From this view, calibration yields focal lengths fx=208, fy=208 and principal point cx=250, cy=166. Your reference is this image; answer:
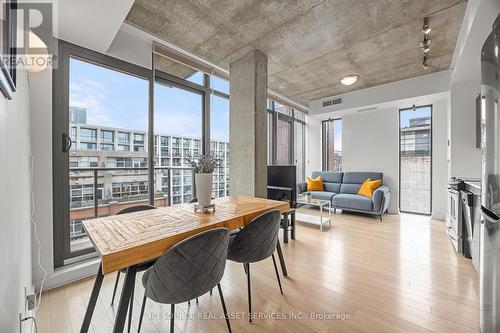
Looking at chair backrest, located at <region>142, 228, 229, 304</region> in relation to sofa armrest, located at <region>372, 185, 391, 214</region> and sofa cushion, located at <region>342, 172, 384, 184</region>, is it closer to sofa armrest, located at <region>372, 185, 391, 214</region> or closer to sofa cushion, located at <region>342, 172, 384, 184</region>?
sofa armrest, located at <region>372, 185, 391, 214</region>

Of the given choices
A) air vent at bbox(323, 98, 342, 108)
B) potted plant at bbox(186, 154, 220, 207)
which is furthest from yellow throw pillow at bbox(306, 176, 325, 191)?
potted plant at bbox(186, 154, 220, 207)

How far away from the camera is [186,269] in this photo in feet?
3.68

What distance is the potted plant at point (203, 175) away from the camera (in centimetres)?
168

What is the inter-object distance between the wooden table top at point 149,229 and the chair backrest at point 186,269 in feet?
0.28

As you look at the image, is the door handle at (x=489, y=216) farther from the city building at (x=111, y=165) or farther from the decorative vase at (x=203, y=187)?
the city building at (x=111, y=165)

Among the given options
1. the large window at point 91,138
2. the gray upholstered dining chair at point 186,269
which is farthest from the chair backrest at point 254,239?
the large window at point 91,138

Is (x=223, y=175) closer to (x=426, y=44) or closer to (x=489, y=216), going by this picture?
(x=489, y=216)

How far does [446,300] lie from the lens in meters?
1.82

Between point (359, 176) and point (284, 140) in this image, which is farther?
point (284, 140)

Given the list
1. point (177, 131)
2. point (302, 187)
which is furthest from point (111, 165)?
point (302, 187)

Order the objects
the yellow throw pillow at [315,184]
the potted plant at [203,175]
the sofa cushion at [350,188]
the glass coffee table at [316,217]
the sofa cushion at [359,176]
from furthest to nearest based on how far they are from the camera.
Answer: the yellow throw pillow at [315,184]
the sofa cushion at [350,188]
the sofa cushion at [359,176]
the glass coffee table at [316,217]
the potted plant at [203,175]

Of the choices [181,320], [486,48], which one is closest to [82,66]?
[181,320]

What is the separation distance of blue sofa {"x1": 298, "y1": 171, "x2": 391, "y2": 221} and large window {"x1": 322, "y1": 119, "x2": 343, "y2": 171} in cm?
60

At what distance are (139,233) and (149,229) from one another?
3.0 inches
